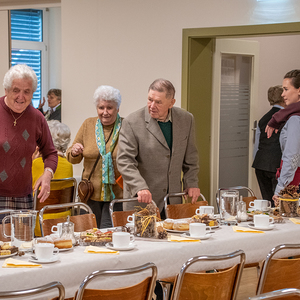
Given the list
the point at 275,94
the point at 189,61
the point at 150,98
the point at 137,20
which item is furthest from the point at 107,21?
Answer: the point at 150,98

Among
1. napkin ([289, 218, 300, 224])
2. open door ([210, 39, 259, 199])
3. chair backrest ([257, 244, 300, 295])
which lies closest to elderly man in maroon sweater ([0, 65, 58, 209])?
chair backrest ([257, 244, 300, 295])

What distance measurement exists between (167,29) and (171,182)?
7.63ft

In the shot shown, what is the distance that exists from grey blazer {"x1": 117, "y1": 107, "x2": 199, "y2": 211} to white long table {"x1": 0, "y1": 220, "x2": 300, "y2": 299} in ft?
2.50

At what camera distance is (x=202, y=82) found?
17.7ft

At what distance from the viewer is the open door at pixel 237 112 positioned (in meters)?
6.12

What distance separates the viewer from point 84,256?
7.15 ft

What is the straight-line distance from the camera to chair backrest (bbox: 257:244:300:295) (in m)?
2.23

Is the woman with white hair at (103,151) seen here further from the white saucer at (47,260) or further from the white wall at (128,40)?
the white saucer at (47,260)

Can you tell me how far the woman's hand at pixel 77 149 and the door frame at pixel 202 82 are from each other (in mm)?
1606

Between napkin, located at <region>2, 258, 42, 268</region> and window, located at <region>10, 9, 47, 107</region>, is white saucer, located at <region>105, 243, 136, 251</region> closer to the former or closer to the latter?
napkin, located at <region>2, 258, 42, 268</region>

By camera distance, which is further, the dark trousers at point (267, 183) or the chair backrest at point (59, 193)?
the dark trousers at point (267, 183)

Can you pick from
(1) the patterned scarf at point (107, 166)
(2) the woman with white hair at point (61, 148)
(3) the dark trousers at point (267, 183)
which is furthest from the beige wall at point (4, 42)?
(3) the dark trousers at point (267, 183)

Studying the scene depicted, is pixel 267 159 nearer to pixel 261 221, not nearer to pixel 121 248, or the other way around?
pixel 261 221

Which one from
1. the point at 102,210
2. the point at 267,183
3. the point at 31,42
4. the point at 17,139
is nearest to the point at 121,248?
the point at 17,139
